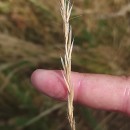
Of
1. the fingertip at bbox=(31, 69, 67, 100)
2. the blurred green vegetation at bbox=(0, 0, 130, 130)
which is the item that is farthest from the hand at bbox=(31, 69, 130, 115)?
the blurred green vegetation at bbox=(0, 0, 130, 130)

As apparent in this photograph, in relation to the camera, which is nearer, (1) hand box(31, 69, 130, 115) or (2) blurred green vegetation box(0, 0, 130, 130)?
(1) hand box(31, 69, 130, 115)

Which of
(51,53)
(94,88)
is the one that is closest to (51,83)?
(94,88)

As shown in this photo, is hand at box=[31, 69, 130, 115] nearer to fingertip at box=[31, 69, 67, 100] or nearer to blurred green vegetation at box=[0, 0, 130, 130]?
fingertip at box=[31, 69, 67, 100]

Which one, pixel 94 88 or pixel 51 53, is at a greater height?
pixel 94 88

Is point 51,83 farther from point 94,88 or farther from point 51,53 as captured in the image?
point 51,53

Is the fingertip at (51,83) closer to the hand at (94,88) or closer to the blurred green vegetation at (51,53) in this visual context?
the hand at (94,88)
